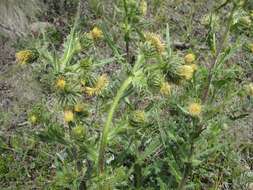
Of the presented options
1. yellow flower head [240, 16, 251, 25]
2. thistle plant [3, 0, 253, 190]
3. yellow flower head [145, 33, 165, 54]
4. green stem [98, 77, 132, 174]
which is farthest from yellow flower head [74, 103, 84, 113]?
yellow flower head [240, 16, 251, 25]

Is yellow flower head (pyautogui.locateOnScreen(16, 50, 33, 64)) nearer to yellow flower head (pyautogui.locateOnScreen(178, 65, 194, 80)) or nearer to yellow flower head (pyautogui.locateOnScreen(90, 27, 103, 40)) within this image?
yellow flower head (pyautogui.locateOnScreen(90, 27, 103, 40))

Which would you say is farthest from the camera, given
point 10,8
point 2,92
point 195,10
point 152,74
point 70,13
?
point 195,10

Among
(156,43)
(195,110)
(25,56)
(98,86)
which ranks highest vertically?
(156,43)

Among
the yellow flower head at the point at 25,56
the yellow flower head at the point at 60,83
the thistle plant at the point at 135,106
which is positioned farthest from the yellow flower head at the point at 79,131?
the yellow flower head at the point at 25,56

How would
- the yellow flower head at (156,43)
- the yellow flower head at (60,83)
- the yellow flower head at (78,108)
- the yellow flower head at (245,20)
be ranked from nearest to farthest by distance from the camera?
the yellow flower head at (60,83) → the yellow flower head at (156,43) → the yellow flower head at (78,108) → the yellow flower head at (245,20)

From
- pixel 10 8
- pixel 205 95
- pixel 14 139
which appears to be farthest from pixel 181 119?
pixel 10 8

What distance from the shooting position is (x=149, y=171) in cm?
320

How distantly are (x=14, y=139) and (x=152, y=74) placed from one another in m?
1.64

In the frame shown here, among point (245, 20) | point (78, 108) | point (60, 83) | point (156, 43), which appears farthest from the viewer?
point (245, 20)

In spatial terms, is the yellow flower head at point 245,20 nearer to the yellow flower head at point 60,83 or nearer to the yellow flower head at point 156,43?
the yellow flower head at point 156,43

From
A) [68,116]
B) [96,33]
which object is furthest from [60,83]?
[96,33]

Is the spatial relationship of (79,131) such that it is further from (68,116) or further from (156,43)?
(156,43)

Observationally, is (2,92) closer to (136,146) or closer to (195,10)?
(136,146)

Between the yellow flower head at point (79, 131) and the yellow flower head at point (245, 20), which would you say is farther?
the yellow flower head at point (245, 20)
